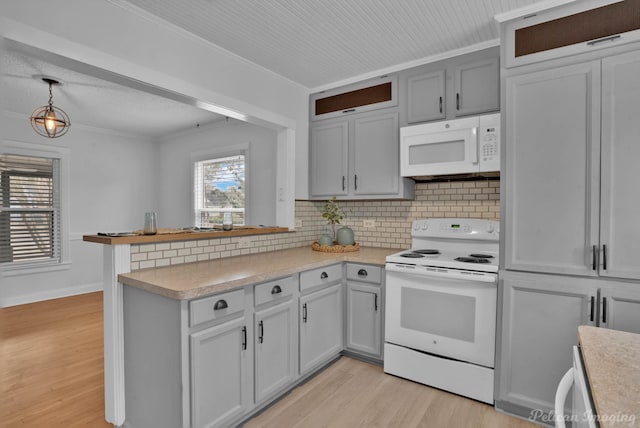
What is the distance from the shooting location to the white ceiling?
210cm

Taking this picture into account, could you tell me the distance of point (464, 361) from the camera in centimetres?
227

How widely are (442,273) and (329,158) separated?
1649mm

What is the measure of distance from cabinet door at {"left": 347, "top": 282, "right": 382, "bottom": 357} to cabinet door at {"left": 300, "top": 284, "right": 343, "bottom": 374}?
0.09 meters

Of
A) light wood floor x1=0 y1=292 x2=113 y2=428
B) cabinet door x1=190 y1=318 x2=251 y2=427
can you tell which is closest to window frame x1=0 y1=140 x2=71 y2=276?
light wood floor x1=0 y1=292 x2=113 y2=428

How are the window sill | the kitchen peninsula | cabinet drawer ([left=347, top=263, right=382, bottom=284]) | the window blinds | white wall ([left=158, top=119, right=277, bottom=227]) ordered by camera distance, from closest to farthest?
the kitchen peninsula, cabinet drawer ([left=347, top=263, right=382, bottom=284]), white wall ([left=158, top=119, right=277, bottom=227]), the window sill, the window blinds

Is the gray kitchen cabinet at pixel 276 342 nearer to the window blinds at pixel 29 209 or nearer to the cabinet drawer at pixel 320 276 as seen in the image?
the cabinet drawer at pixel 320 276

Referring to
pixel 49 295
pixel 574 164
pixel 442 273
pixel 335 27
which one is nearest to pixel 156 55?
pixel 335 27

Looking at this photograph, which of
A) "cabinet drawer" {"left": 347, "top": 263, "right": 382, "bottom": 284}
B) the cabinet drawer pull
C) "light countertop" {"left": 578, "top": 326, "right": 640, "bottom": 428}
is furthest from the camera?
"cabinet drawer" {"left": 347, "top": 263, "right": 382, "bottom": 284}

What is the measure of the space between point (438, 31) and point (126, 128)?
491cm

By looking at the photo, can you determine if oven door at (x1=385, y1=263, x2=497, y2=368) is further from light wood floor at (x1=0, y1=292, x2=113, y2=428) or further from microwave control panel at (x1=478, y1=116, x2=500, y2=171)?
light wood floor at (x1=0, y1=292, x2=113, y2=428)

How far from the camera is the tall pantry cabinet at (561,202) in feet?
5.90

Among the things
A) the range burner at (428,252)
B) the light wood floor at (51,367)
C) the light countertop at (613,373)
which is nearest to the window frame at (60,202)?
the light wood floor at (51,367)

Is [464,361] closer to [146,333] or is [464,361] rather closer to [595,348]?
[595,348]

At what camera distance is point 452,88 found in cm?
270
